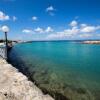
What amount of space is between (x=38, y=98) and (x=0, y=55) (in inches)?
485

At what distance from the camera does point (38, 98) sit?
20.1ft

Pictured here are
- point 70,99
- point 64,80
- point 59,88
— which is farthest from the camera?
point 64,80

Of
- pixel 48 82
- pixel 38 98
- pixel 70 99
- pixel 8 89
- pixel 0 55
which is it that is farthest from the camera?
pixel 0 55

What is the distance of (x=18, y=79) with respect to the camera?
861 cm

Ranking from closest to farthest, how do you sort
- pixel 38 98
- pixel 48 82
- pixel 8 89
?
pixel 38 98, pixel 8 89, pixel 48 82

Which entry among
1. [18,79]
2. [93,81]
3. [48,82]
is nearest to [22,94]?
[18,79]

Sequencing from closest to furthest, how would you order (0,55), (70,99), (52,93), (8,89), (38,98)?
1. (38,98)
2. (8,89)
3. (70,99)
4. (52,93)
5. (0,55)

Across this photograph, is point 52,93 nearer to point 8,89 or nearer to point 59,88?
point 59,88

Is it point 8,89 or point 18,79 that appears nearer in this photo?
point 8,89

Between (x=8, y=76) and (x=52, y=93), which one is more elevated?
(x=8, y=76)

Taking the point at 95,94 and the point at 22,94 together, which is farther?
the point at 95,94

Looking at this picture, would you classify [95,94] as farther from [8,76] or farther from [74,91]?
[8,76]

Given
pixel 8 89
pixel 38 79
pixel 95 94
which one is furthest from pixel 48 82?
pixel 8 89

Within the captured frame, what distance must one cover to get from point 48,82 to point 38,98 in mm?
4591
